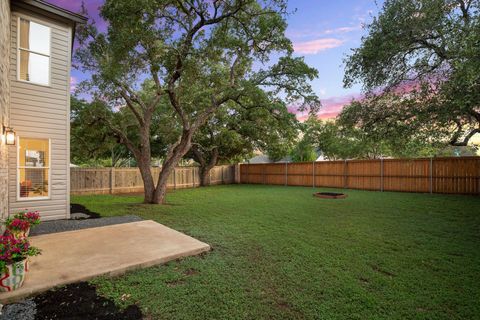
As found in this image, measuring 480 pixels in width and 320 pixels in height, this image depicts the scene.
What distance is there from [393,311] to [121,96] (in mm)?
9913

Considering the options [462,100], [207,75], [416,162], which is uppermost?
[207,75]

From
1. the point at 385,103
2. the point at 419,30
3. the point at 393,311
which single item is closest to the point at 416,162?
the point at 385,103

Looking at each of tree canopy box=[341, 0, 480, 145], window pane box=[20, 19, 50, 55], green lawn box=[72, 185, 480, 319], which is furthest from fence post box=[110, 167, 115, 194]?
tree canopy box=[341, 0, 480, 145]

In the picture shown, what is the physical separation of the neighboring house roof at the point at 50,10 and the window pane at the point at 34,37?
32 centimetres

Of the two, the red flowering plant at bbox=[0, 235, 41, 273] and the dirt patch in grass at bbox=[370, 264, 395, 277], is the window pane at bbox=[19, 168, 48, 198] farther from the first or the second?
the dirt patch in grass at bbox=[370, 264, 395, 277]

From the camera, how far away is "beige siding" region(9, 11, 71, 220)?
18.4 feet

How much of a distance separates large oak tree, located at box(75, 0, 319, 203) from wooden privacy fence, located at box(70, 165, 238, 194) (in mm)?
3817

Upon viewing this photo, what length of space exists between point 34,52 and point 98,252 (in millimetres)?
5393

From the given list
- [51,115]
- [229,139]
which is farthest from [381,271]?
[229,139]

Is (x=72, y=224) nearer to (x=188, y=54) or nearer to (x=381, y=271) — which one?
(x=188, y=54)

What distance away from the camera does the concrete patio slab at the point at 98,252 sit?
2.92 m

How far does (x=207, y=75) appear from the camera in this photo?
8430mm

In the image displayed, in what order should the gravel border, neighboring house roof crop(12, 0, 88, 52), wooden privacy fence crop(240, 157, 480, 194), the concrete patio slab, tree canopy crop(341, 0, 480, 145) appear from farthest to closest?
wooden privacy fence crop(240, 157, 480, 194), neighboring house roof crop(12, 0, 88, 52), tree canopy crop(341, 0, 480, 145), the gravel border, the concrete patio slab

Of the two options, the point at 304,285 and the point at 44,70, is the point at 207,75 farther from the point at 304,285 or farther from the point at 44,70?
the point at 304,285
